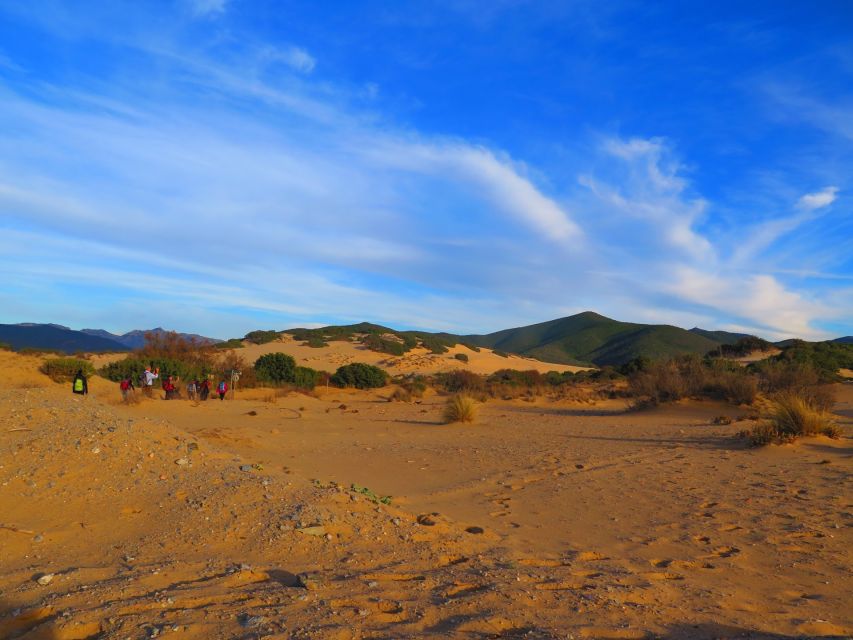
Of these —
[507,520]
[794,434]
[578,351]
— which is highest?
[578,351]

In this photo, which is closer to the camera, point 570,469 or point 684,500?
point 684,500

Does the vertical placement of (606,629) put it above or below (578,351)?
below

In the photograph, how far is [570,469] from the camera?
34.9ft

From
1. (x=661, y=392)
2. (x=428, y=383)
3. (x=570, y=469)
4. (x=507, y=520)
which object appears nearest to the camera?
(x=507, y=520)

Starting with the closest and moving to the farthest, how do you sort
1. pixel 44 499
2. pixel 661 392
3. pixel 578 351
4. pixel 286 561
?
pixel 286 561
pixel 44 499
pixel 661 392
pixel 578 351

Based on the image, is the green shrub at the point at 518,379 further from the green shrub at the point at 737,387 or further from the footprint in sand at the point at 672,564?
the footprint in sand at the point at 672,564

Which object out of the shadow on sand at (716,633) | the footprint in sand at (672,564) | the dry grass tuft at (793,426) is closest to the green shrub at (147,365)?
the dry grass tuft at (793,426)

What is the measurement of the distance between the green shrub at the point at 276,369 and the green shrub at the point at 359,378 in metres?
2.44

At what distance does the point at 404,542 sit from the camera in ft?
18.2

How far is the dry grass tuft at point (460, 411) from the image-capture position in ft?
58.3

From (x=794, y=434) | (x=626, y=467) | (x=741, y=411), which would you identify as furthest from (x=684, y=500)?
(x=741, y=411)

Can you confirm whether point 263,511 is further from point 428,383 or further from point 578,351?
point 578,351

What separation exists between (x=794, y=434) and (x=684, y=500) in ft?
16.8

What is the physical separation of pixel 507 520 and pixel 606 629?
3700 mm
